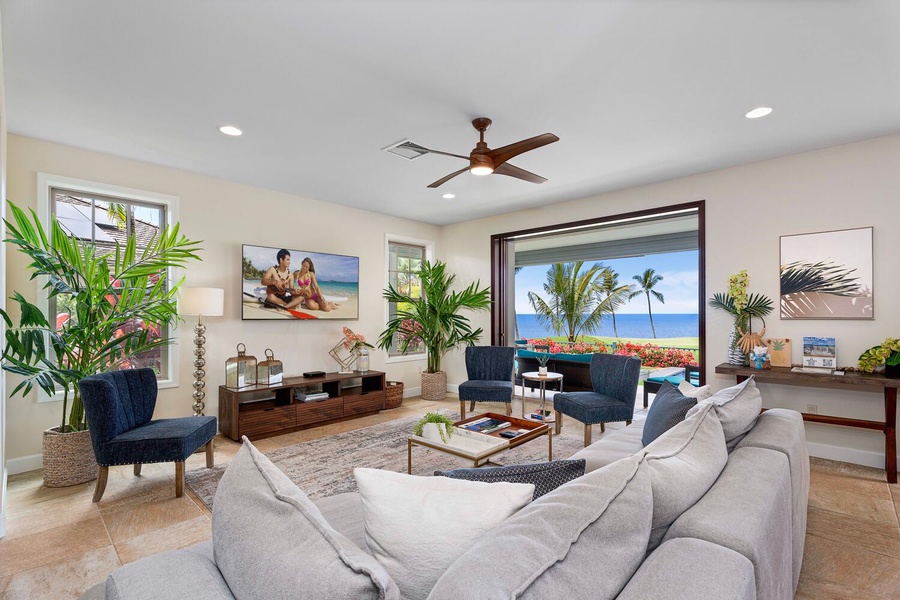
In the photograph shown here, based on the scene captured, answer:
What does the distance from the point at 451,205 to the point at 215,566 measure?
4.85 metres

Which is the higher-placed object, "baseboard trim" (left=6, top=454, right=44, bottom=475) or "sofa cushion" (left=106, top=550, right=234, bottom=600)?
"sofa cushion" (left=106, top=550, right=234, bottom=600)

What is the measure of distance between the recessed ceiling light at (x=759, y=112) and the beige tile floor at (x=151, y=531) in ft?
8.57

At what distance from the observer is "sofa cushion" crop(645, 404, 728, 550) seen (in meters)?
1.11

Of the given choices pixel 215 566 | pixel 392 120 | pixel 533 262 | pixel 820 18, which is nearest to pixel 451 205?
pixel 392 120

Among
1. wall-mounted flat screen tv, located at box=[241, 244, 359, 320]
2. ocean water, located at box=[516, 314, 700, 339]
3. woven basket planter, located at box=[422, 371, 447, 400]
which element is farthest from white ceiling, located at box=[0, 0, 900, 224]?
ocean water, located at box=[516, 314, 700, 339]

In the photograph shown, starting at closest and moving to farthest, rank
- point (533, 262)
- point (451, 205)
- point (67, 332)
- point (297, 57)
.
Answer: point (297, 57) < point (67, 332) < point (451, 205) < point (533, 262)

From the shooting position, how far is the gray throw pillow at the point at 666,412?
2049 millimetres

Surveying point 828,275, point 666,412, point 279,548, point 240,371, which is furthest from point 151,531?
point 828,275

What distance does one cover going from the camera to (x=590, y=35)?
7.11ft

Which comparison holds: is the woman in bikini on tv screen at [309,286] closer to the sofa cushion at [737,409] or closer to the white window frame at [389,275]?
the white window frame at [389,275]

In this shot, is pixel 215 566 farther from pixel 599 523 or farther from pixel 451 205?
pixel 451 205

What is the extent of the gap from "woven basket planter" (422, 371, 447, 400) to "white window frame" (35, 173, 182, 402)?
9.74 ft

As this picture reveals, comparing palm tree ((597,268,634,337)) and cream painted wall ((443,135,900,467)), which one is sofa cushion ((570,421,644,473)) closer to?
cream painted wall ((443,135,900,467))

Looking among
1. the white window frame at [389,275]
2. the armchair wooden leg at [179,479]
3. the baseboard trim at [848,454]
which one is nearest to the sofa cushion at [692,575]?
the armchair wooden leg at [179,479]
